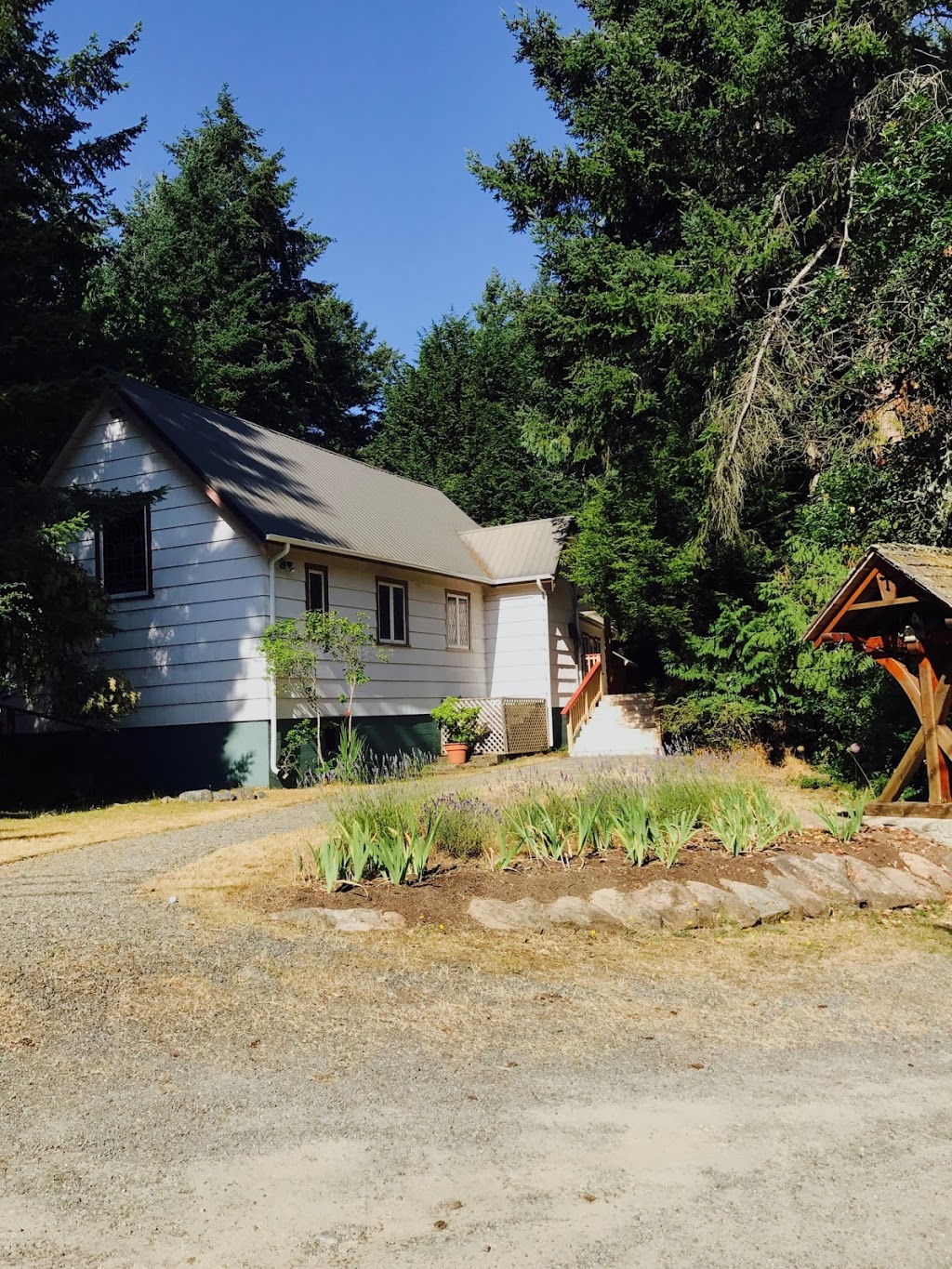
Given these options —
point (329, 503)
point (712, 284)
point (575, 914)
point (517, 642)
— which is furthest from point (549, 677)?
point (575, 914)

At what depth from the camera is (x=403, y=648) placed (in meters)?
20.1

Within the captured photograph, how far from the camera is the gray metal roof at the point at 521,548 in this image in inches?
908

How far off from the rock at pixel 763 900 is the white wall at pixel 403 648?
10.2 metres

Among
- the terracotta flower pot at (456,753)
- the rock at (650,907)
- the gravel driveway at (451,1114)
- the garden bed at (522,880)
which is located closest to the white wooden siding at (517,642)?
the terracotta flower pot at (456,753)

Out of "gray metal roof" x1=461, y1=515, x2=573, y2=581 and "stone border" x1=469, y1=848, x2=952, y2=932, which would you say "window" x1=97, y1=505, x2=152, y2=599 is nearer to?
"gray metal roof" x1=461, y1=515, x2=573, y2=581

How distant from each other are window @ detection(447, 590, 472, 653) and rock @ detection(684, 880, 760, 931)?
14888mm

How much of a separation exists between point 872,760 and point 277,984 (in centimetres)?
1068

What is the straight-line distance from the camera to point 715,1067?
4629 mm

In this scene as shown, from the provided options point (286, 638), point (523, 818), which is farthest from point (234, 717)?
point (523, 818)

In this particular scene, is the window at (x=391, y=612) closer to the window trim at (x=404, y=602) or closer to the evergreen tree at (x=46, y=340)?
the window trim at (x=404, y=602)

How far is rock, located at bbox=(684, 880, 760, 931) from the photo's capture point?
721 cm

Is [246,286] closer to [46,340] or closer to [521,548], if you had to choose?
[521,548]

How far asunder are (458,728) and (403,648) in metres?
2.05

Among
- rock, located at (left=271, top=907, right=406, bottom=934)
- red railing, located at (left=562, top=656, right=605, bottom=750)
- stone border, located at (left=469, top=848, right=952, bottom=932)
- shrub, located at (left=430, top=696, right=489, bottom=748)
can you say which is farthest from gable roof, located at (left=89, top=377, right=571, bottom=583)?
stone border, located at (left=469, top=848, right=952, bottom=932)
